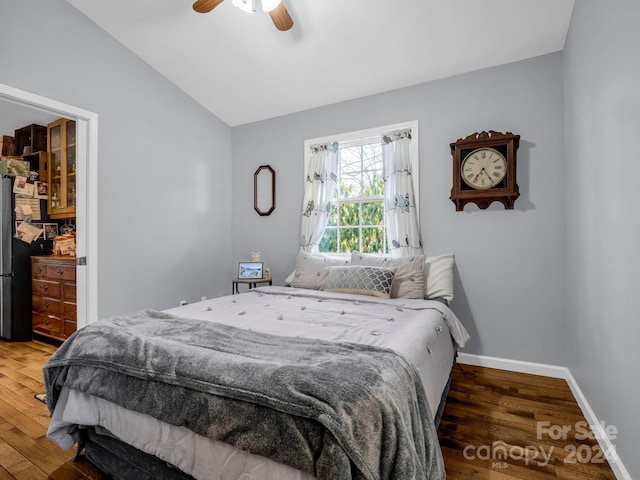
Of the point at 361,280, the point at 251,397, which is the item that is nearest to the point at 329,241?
the point at 361,280

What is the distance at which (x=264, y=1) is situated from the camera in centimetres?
200

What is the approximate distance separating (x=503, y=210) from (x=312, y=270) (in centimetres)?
179

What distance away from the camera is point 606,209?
1.68 m

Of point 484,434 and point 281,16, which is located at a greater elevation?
point 281,16

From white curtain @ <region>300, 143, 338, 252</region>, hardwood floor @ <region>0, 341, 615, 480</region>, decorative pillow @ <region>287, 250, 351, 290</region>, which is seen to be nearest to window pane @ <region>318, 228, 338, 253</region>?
white curtain @ <region>300, 143, 338, 252</region>

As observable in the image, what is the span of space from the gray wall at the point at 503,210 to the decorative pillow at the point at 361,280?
724mm

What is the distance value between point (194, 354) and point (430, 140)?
2792mm

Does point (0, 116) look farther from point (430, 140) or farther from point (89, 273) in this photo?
point (430, 140)

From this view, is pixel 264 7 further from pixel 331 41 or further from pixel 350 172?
pixel 350 172

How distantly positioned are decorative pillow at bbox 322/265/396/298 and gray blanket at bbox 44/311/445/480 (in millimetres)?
1287

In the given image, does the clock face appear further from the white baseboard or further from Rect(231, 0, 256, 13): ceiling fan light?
Rect(231, 0, 256, 13): ceiling fan light

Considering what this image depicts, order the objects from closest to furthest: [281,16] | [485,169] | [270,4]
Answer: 1. [270,4]
2. [281,16]
3. [485,169]

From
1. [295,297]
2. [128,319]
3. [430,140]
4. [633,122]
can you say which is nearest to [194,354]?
[128,319]

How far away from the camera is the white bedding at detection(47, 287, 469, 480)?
1.10 m
